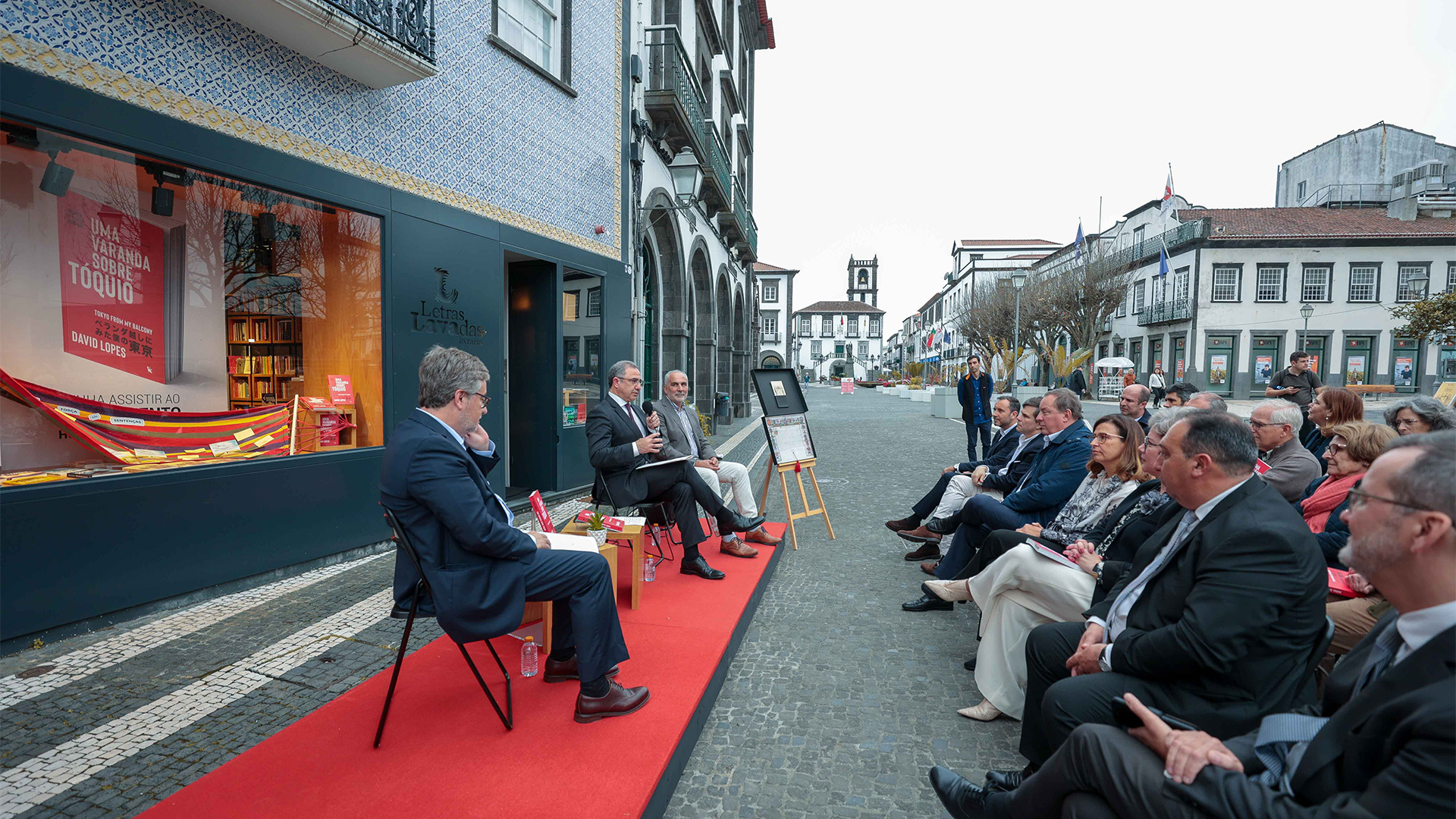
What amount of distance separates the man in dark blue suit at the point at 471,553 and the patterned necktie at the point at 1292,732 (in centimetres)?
216

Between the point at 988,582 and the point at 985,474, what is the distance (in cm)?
200

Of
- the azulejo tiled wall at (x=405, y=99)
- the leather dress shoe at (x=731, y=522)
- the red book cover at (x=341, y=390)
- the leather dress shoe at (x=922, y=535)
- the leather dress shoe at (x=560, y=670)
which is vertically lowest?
the leather dress shoe at (x=560, y=670)

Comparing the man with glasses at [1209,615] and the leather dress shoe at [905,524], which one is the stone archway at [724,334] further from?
the man with glasses at [1209,615]

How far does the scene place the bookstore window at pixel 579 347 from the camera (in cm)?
816

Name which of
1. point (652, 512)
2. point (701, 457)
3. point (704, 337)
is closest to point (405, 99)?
point (701, 457)

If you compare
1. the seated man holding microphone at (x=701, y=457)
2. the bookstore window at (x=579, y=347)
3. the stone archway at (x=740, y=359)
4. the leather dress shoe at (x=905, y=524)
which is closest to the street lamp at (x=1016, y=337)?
the stone archway at (x=740, y=359)

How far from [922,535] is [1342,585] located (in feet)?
9.75

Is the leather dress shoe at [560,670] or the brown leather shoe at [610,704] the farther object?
the leather dress shoe at [560,670]

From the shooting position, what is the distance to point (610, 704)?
2.84 m

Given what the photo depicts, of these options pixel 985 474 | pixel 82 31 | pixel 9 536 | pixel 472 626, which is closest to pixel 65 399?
pixel 9 536

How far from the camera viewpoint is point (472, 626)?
103 inches

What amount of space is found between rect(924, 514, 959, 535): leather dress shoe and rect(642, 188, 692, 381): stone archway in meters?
8.56

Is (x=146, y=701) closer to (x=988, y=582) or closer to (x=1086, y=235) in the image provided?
(x=988, y=582)

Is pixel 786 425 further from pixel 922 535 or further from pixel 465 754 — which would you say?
pixel 465 754
